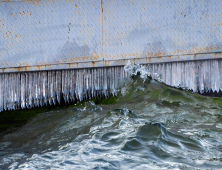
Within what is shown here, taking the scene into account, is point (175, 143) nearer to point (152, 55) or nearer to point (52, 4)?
point (152, 55)

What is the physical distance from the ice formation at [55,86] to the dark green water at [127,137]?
44 cm

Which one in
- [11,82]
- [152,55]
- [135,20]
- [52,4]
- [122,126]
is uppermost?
[52,4]

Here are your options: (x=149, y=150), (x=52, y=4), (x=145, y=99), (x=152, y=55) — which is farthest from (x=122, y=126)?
(x=52, y=4)

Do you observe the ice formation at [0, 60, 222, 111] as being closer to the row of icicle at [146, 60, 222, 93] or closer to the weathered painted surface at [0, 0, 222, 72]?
the row of icicle at [146, 60, 222, 93]

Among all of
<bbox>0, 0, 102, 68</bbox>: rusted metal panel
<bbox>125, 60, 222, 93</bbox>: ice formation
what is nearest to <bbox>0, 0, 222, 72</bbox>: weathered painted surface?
<bbox>0, 0, 102, 68</bbox>: rusted metal panel

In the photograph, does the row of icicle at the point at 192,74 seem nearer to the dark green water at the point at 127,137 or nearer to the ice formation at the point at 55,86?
the dark green water at the point at 127,137

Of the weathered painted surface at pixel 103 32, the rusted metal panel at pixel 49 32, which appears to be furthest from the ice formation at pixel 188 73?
the rusted metal panel at pixel 49 32

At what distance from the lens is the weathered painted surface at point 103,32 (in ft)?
15.5

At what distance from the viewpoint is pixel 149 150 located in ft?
7.96

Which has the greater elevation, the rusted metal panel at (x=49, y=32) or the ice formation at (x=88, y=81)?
the rusted metal panel at (x=49, y=32)

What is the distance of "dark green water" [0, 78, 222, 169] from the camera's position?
2.21 metres

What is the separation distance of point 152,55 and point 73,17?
68.4 inches

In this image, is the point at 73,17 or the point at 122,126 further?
the point at 73,17

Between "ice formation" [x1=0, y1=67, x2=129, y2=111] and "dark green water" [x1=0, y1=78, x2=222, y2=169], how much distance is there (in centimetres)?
44
